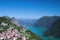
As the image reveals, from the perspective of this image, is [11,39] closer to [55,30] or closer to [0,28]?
[0,28]

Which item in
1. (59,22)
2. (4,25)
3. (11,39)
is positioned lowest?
(11,39)

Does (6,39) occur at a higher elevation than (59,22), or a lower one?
Result: lower

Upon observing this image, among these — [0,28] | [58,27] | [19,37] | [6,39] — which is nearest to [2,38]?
[6,39]

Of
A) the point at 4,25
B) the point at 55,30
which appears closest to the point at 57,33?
the point at 55,30

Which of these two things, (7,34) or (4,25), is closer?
(7,34)

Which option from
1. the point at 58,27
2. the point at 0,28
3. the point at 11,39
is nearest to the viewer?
the point at 11,39

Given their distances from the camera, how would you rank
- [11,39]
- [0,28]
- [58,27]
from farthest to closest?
[58,27] → [0,28] → [11,39]

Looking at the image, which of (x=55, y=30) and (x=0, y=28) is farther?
(x=55, y=30)

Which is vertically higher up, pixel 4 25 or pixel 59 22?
pixel 59 22

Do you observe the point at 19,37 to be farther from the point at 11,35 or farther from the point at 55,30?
the point at 55,30
